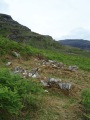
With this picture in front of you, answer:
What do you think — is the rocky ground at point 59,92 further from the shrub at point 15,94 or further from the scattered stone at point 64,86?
the shrub at point 15,94

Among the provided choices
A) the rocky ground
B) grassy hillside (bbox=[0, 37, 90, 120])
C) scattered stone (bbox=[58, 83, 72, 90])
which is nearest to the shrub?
grassy hillside (bbox=[0, 37, 90, 120])

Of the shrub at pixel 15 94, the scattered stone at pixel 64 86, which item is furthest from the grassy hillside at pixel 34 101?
the scattered stone at pixel 64 86

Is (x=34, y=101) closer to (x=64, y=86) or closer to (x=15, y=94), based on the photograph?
(x=15, y=94)

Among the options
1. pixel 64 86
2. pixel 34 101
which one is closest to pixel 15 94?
pixel 34 101

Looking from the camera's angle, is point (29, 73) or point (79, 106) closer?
point (79, 106)

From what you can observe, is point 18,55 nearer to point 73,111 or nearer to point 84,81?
point 84,81

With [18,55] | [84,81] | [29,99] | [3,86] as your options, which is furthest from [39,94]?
[18,55]

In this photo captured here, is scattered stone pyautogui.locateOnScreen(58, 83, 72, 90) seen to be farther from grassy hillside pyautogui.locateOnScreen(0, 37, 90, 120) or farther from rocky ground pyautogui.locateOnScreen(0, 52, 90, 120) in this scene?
grassy hillside pyautogui.locateOnScreen(0, 37, 90, 120)

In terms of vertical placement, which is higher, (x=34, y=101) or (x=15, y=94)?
(x=15, y=94)

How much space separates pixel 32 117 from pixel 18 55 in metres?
10.8

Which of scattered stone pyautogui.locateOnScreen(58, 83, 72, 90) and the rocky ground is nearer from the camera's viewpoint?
the rocky ground

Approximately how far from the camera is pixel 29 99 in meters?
12.2

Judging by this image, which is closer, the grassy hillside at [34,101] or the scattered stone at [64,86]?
the grassy hillside at [34,101]

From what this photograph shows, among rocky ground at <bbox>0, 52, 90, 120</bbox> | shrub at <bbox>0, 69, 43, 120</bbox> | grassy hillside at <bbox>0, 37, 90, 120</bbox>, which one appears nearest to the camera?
shrub at <bbox>0, 69, 43, 120</bbox>
